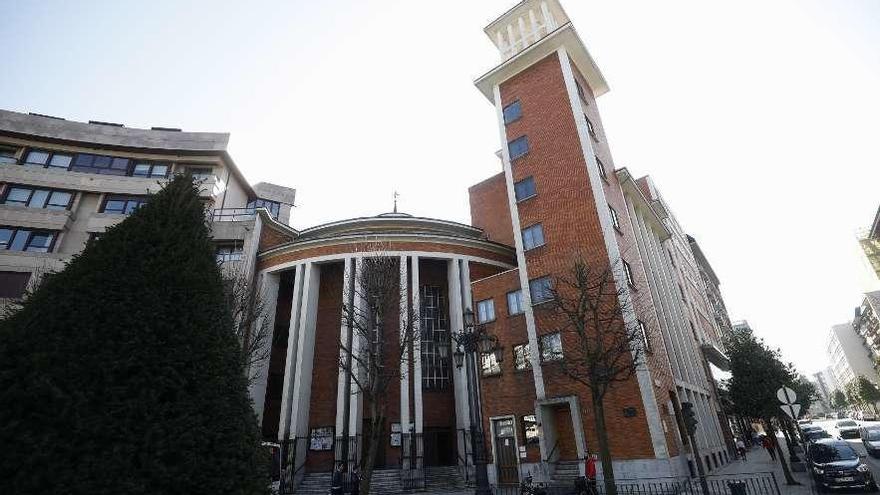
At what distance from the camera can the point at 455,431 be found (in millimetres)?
26281

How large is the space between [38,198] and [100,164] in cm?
456

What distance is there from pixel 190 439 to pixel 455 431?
939 inches

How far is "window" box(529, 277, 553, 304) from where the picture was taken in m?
21.7

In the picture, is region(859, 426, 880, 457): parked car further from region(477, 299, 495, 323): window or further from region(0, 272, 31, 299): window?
region(0, 272, 31, 299): window

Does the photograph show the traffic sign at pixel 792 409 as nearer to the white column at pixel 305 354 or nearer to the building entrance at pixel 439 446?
the building entrance at pixel 439 446

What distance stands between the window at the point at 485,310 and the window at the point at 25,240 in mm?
29662

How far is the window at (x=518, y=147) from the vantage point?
25.9m

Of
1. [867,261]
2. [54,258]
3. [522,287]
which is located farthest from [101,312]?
[867,261]

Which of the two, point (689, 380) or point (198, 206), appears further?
Answer: point (689, 380)

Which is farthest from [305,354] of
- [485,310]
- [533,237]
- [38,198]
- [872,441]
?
[872,441]

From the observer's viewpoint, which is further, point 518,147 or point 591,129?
point 518,147

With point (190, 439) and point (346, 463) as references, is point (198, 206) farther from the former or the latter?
point (346, 463)

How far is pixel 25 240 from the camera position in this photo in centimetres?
2912

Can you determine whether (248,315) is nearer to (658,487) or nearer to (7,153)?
(658,487)
